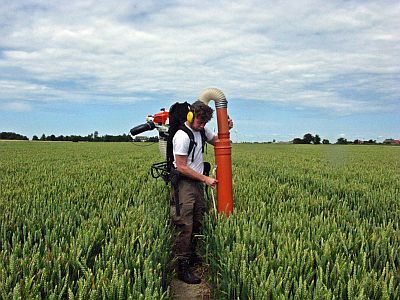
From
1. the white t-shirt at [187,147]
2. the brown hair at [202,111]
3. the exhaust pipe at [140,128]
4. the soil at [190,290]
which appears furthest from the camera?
the exhaust pipe at [140,128]

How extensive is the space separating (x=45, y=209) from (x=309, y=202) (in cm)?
407

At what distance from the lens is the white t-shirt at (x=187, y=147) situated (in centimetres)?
464

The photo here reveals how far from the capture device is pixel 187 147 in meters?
4.64

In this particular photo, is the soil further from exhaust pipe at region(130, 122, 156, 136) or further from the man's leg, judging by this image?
exhaust pipe at region(130, 122, 156, 136)

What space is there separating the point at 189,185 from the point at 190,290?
1.27 meters

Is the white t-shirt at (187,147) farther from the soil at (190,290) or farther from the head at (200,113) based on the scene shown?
the soil at (190,290)

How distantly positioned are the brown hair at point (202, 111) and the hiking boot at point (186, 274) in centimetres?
173

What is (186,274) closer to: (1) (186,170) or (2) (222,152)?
(1) (186,170)

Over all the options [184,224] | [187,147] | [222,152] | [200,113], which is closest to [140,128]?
[187,147]

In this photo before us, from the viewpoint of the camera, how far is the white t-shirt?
4.64 meters

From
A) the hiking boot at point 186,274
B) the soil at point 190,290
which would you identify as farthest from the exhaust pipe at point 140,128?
the soil at point 190,290

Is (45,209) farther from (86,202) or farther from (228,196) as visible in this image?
(228,196)

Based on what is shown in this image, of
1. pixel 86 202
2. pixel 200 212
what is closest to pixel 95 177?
pixel 86 202

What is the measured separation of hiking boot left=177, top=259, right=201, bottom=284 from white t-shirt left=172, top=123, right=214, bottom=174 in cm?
115
